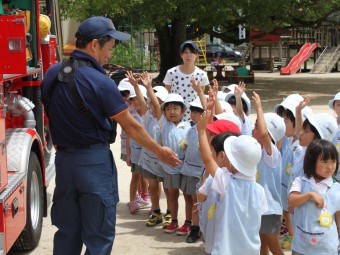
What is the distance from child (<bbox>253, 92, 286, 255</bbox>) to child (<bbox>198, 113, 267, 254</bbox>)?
2.79ft

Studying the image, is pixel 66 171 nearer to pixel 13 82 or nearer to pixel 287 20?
pixel 13 82

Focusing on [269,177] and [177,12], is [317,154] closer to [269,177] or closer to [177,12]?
[269,177]

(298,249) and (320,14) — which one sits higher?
(320,14)

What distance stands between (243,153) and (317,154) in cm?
56

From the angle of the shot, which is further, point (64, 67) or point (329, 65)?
point (329, 65)

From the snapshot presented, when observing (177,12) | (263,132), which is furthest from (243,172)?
(177,12)

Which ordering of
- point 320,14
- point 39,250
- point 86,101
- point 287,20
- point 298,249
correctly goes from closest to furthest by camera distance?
point 86,101 → point 298,249 → point 39,250 → point 287,20 → point 320,14

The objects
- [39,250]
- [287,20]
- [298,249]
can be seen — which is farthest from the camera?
[287,20]

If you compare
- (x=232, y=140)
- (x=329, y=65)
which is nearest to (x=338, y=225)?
(x=232, y=140)

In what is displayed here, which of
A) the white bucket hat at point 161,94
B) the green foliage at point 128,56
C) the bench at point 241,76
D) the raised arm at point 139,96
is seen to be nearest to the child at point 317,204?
the raised arm at point 139,96

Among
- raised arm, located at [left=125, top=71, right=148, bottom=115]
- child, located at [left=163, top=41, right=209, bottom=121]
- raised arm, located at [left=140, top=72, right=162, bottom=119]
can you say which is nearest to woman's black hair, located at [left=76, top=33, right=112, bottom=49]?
raised arm, located at [left=125, top=71, right=148, bottom=115]

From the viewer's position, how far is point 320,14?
28984 millimetres

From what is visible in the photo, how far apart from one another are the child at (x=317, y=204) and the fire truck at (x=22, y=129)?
199 cm

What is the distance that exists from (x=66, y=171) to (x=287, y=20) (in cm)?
2265
